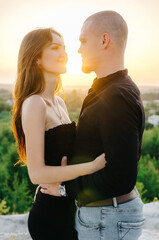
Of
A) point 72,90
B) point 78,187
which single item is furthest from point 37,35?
point 72,90

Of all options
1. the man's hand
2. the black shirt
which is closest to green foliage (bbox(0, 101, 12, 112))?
the man's hand

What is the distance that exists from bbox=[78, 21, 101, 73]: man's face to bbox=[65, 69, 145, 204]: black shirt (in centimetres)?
22

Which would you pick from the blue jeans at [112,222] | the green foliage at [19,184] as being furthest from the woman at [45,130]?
the green foliage at [19,184]

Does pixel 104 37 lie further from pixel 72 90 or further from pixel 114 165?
pixel 72 90

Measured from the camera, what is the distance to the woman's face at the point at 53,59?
224 centimetres

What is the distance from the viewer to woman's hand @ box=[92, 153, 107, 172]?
66.9 inches

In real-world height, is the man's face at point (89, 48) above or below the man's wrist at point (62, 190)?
above

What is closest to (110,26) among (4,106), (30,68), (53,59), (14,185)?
(53,59)

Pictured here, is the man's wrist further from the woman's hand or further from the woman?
the woman's hand

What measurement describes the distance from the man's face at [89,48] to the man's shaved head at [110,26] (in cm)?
3

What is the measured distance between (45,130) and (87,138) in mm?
443

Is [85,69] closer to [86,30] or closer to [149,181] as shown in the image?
[86,30]

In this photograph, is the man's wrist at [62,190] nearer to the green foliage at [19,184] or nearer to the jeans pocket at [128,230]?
the jeans pocket at [128,230]

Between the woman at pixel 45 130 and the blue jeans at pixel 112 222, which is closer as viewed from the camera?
the blue jeans at pixel 112 222
